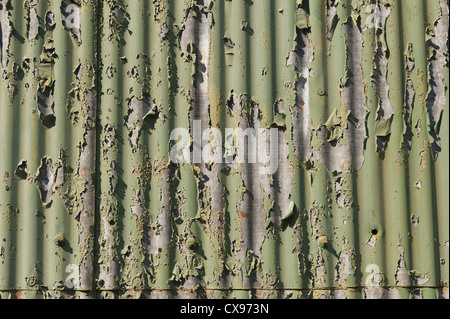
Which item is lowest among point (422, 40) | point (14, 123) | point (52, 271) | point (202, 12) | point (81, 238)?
point (52, 271)

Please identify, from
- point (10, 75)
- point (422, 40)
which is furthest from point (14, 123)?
point (422, 40)

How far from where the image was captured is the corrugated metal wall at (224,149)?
6.18 ft

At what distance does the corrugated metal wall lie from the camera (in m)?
1.88

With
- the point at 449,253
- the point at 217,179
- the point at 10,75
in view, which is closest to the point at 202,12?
the point at 217,179

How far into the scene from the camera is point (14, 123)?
192cm

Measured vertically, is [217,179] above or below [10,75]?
below

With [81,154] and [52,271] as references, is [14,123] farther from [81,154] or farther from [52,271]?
[52,271]

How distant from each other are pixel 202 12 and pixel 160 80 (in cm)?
33

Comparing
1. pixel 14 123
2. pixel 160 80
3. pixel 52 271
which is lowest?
pixel 52 271

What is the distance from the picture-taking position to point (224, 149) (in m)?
1.94

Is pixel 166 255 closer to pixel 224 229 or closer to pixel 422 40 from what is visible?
pixel 224 229

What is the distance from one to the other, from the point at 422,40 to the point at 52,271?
1.70 m
